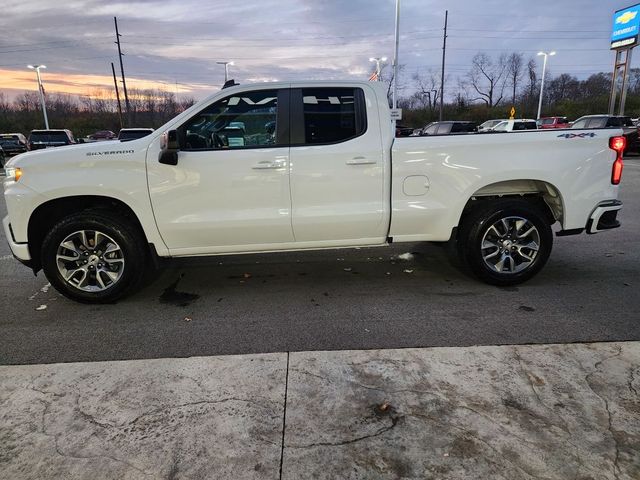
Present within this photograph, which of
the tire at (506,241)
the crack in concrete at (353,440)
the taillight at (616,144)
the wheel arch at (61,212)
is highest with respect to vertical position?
the taillight at (616,144)

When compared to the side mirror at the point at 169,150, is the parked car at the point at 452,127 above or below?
below

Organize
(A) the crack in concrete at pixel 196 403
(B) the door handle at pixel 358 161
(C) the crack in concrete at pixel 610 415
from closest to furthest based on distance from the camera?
(C) the crack in concrete at pixel 610 415 < (A) the crack in concrete at pixel 196 403 < (B) the door handle at pixel 358 161

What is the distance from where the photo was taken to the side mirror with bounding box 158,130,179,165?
413cm

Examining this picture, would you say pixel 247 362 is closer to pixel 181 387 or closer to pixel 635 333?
pixel 181 387

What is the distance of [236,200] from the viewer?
4.34 m

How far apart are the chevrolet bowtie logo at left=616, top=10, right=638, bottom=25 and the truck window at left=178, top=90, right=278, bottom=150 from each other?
38012 millimetres

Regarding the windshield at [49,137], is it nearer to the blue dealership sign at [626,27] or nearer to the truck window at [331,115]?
the truck window at [331,115]

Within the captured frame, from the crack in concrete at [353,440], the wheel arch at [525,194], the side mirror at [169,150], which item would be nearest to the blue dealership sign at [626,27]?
the wheel arch at [525,194]

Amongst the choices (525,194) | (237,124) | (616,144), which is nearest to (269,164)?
(237,124)

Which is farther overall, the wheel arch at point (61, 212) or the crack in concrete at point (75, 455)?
the wheel arch at point (61, 212)

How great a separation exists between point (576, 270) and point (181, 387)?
4493mm

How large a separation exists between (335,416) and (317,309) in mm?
1638

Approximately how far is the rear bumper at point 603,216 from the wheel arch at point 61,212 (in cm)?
447

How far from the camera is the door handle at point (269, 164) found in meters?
4.29
